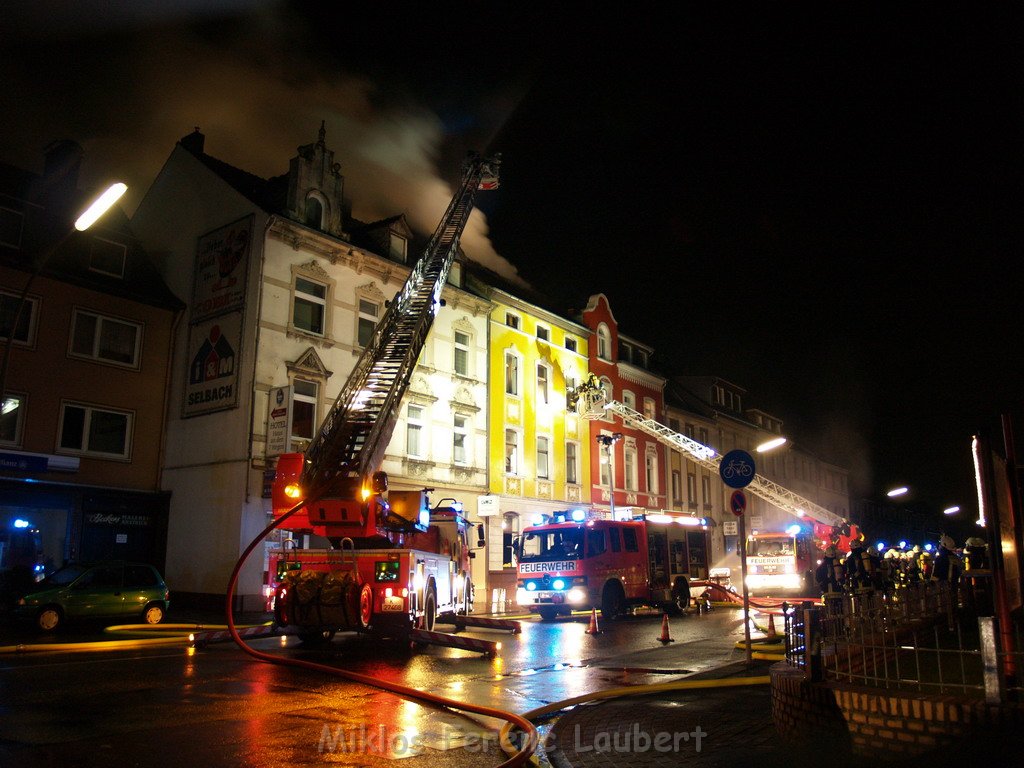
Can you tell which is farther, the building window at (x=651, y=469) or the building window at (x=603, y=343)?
the building window at (x=651, y=469)

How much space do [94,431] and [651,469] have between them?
85.1 feet

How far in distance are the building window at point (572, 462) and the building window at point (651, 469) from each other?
5.80 metres

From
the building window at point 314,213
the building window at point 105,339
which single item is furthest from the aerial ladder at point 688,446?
the building window at point 105,339

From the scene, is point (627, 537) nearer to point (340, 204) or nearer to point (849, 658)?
point (340, 204)

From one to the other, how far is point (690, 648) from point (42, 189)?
21.6 meters

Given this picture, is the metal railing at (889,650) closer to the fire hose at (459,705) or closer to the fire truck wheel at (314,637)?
the fire hose at (459,705)

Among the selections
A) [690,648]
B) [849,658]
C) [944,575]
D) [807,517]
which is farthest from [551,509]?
[849,658]

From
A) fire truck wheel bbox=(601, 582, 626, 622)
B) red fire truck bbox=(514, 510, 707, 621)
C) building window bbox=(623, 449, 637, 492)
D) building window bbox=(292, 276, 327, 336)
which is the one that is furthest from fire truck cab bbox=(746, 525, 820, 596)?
building window bbox=(292, 276, 327, 336)

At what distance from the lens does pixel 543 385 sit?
34.6m

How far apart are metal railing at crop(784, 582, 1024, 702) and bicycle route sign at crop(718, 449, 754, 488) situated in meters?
2.45

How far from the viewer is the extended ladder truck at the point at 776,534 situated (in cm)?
2728

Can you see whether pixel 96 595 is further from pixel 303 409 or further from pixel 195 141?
pixel 195 141

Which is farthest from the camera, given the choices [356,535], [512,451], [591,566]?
[512,451]

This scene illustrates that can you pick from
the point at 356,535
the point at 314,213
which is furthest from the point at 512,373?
the point at 356,535
